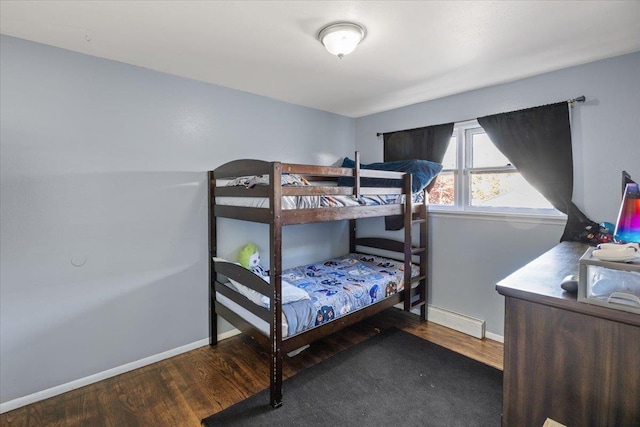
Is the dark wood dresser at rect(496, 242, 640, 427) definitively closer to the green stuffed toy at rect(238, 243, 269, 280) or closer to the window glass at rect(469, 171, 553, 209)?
the window glass at rect(469, 171, 553, 209)

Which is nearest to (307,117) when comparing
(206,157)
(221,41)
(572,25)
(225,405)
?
(206,157)

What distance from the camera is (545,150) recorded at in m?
2.48

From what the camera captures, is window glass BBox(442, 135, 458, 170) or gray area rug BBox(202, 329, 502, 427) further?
window glass BBox(442, 135, 458, 170)

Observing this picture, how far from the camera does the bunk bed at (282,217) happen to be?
6.39 feet

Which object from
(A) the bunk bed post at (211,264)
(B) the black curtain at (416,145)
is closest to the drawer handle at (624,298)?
(B) the black curtain at (416,145)

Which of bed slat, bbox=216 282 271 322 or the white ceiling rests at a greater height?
the white ceiling

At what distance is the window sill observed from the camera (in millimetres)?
2458

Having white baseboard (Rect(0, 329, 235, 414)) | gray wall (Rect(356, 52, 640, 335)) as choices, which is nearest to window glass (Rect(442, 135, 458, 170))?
gray wall (Rect(356, 52, 640, 335))

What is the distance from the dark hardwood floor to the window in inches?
50.1

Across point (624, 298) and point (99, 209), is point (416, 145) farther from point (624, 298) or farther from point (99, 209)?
point (99, 209)

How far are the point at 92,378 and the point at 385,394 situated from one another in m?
2.09

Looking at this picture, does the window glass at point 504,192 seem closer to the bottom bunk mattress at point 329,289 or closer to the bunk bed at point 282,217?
the bunk bed at point 282,217

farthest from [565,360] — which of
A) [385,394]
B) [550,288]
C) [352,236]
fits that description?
[352,236]

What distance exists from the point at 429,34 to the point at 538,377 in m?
1.89
